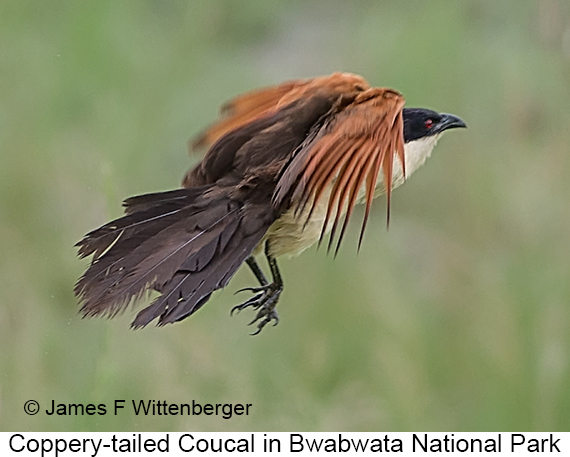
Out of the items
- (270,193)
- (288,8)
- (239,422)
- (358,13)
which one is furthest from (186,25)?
(239,422)

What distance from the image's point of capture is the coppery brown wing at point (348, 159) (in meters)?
0.69

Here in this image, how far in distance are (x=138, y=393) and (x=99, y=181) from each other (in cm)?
29

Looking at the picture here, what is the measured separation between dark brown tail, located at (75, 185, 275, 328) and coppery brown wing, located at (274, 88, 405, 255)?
5cm

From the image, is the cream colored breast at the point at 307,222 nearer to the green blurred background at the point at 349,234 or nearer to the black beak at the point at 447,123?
the black beak at the point at 447,123

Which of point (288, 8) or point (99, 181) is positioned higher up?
point (288, 8)

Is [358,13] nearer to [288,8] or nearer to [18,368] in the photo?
[288,8]

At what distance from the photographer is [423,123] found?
790 millimetres

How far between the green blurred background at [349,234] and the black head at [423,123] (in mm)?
152

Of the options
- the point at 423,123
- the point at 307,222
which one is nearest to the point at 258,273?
the point at 307,222
